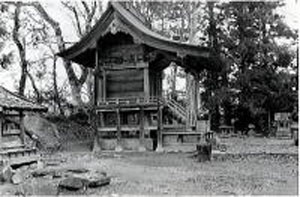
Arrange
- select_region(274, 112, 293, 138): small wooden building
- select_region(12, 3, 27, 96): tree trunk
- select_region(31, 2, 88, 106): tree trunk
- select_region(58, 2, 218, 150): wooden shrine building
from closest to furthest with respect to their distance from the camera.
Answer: select_region(58, 2, 218, 150): wooden shrine building < select_region(274, 112, 293, 138): small wooden building < select_region(12, 3, 27, 96): tree trunk < select_region(31, 2, 88, 106): tree trunk

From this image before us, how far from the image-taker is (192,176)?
1294cm

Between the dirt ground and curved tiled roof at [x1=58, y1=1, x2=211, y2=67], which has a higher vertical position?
curved tiled roof at [x1=58, y1=1, x2=211, y2=67]

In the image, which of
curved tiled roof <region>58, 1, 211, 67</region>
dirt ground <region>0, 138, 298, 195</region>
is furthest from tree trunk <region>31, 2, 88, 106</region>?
dirt ground <region>0, 138, 298, 195</region>

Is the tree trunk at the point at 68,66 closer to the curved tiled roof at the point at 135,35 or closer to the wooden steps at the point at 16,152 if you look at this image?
the curved tiled roof at the point at 135,35

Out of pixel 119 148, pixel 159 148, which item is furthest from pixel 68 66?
pixel 159 148

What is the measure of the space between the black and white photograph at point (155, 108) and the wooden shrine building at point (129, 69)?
64mm

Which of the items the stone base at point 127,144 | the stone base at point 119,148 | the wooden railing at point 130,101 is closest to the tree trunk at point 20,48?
the wooden railing at point 130,101

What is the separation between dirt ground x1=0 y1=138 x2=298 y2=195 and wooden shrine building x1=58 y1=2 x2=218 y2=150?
4607mm

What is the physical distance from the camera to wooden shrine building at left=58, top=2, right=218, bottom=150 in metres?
22.5

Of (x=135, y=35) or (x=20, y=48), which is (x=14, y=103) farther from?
(x=20, y=48)

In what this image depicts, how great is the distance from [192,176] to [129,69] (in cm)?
1258

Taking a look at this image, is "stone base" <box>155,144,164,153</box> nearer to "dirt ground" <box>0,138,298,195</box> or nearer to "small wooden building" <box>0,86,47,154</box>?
"dirt ground" <box>0,138,298,195</box>

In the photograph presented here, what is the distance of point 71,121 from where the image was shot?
30.1m

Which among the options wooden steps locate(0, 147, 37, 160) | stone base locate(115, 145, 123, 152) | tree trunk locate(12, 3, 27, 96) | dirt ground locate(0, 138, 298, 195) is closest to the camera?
dirt ground locate(0, 138, 298, 195)
